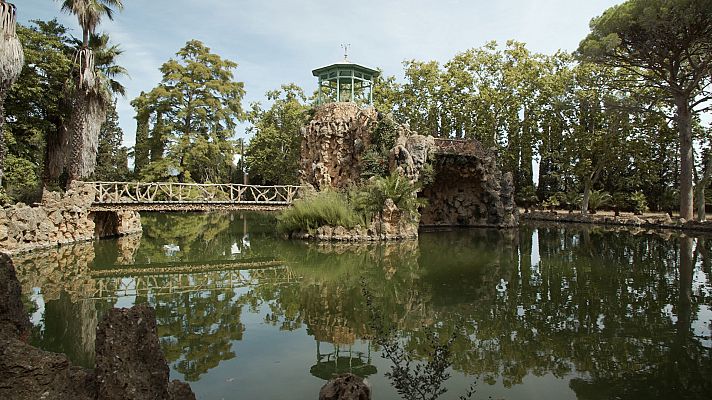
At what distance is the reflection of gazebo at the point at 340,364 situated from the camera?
17.4 feet

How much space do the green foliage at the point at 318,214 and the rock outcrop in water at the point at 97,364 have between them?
15.8m

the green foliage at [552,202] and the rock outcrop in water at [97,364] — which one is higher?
the green foliage at [552,202]

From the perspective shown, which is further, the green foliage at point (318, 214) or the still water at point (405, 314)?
the green foliage at point (318, 214)

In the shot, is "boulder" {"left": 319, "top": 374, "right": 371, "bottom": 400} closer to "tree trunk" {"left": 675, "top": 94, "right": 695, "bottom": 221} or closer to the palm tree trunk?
the palm tree trunk

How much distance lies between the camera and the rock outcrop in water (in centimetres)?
261

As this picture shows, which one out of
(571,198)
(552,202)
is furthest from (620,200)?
(552,202)

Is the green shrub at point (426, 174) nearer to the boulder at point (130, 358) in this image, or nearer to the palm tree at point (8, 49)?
the palm tree at point (8, 49)

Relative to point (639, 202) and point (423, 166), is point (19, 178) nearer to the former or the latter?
point (423, 166)

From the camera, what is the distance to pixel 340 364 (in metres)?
5.57

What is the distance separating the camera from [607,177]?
35750mm

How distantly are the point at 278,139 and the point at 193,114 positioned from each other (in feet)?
30.0

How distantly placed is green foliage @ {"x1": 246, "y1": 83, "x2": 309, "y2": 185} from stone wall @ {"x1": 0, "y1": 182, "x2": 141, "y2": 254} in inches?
622

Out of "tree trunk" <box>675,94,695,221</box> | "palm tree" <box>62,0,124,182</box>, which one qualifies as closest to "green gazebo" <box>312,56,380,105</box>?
"palm tree" <box>62,0,124,182</box>

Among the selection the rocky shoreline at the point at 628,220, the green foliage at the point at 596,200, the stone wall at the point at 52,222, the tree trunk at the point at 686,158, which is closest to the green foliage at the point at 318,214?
the stone wall at the point at 52,222
